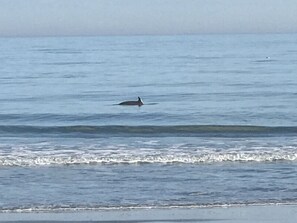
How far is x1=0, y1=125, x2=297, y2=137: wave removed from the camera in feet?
76.7

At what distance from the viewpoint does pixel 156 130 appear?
2428cm

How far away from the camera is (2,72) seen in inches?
2013

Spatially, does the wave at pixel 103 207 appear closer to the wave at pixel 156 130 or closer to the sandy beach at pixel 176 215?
the sandy beach at pixel 176 215

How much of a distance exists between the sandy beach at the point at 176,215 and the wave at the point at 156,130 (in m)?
10.4

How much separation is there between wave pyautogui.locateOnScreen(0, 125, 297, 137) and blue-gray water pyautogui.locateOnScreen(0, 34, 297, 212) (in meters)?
0.03

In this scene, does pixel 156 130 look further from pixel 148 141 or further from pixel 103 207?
pixel 103 207

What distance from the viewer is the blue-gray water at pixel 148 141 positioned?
14.1 m

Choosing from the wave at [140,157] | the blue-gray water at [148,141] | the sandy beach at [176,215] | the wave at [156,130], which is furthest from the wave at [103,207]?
the wave at [156,130]

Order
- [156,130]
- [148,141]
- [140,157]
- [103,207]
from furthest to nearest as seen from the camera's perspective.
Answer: [156,130], [148,141], [140,157], [103,207]

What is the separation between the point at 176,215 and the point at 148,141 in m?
9.45

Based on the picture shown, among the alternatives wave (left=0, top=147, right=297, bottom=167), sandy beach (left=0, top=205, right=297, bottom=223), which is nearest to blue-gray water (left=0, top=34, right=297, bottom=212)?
wave (left=0, top=147, right=297, bottom=167)

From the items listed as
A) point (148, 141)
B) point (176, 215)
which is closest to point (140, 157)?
point (148, 141)

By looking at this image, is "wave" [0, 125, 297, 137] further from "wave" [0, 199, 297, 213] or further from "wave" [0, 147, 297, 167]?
"wave" [0, 199, 297, 213]

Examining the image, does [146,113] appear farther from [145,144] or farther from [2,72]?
[2,72]
